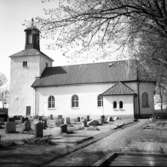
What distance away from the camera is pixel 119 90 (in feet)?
111

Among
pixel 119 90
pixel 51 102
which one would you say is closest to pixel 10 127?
pixel 119 90

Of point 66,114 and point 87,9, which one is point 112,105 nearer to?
point 66,114

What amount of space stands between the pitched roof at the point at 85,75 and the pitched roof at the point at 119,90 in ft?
4.87

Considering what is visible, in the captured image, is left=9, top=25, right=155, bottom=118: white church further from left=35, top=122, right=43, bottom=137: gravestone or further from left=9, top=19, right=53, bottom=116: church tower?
left=35, top=122, right=43, bottom=137: gravestone

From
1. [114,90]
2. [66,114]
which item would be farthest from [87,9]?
[66,114]

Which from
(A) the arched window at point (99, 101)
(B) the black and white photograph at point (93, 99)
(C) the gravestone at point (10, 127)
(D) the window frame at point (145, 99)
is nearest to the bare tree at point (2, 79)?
(B) the black and white photograph at point (93, 99)

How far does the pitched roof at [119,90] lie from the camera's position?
109 ft

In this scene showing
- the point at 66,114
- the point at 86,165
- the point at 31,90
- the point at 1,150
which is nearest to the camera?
the point at 86,165

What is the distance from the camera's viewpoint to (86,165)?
702cm

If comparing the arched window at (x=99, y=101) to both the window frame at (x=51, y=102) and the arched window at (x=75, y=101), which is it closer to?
the arched window at (x=75, y=101)

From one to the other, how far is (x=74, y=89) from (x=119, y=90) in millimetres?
7648

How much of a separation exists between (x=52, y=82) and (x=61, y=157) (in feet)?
102

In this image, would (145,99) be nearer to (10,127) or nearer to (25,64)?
(25,64)

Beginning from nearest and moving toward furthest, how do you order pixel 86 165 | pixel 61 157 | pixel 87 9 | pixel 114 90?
pixel 86 165 → pixel 61 157 → pixel 87 9 → pixel 114 90
